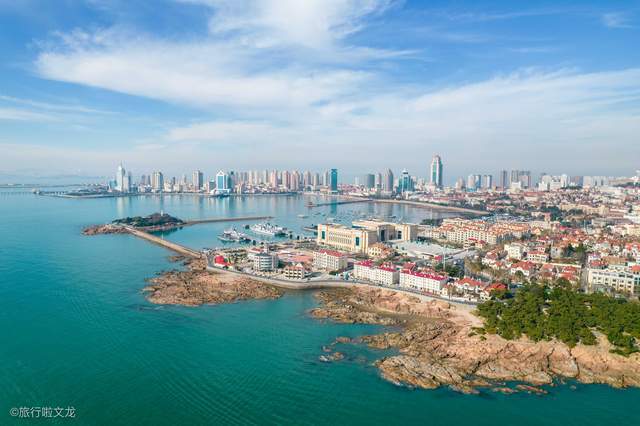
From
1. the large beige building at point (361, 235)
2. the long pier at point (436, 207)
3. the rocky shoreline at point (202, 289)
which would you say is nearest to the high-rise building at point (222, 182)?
the long pier at point (436, 207)

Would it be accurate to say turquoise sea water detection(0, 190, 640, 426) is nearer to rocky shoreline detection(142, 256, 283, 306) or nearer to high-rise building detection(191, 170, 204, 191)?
rocky shoreline detection(142, 256, 283, 306)

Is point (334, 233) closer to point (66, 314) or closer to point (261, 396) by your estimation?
point (66, 314)

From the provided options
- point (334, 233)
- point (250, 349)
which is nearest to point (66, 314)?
point (250, 349)

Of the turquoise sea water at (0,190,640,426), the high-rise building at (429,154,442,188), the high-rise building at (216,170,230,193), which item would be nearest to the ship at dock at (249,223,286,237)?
the turquoise sea water at (0,190,640,426)

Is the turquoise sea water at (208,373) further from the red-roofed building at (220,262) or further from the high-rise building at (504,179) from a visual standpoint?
the high-rise building at (504,179)

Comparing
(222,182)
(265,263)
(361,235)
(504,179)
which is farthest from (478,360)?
(504,179)

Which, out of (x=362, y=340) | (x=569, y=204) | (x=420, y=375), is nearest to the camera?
(x=420, y=375)
